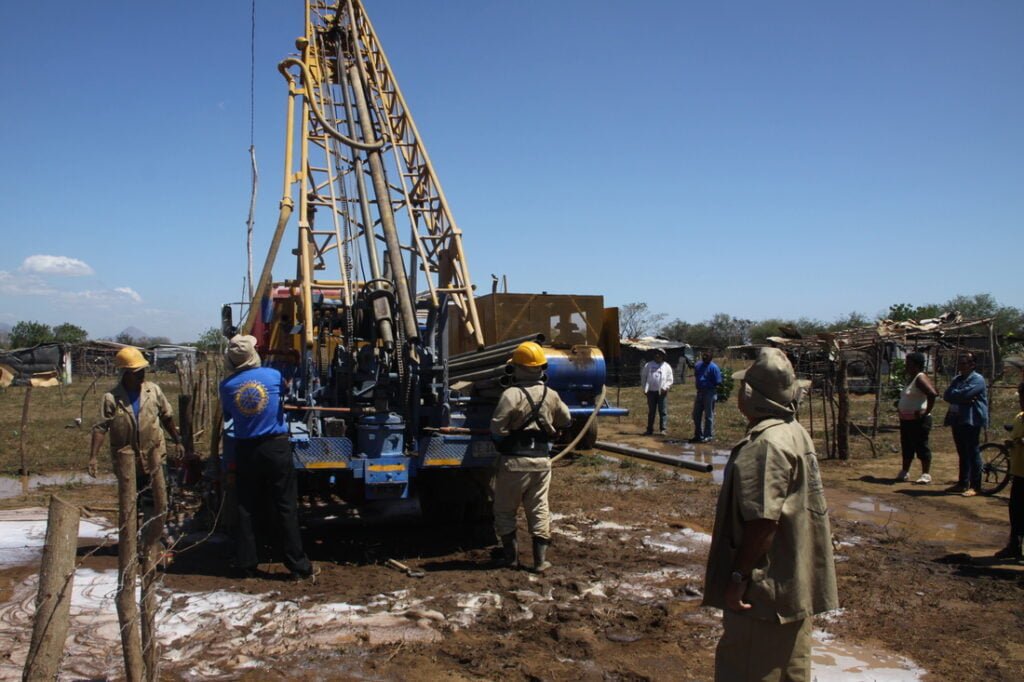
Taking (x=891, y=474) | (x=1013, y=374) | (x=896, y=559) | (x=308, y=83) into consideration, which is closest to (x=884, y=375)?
(x=1013, y=374)

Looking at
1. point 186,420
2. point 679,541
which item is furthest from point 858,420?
point 186,420

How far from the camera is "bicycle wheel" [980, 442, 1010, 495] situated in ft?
30.1

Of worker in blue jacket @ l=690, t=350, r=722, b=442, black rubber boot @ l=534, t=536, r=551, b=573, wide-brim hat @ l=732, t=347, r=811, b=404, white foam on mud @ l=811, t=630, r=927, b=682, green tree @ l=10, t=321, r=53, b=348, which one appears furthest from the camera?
green tree @ l=10, t=321, r=53, b=348

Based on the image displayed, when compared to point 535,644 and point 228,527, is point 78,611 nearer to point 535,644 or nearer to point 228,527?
point 228,527

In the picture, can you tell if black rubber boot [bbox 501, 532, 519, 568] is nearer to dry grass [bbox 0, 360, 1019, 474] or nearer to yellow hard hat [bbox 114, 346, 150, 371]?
yellow hard hat [bbox 114, 346, 150, 371]

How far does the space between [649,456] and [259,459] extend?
26.4 ft

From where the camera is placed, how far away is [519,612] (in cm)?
525

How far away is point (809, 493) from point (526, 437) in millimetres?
3290

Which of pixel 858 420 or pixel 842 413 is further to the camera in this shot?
pixel 858 420

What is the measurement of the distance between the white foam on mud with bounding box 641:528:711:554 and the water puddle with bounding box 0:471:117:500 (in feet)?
23.5

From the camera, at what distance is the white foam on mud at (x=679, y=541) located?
6.93m

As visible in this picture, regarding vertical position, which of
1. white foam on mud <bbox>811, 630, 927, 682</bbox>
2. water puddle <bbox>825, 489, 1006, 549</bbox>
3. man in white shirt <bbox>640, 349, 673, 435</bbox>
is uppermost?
man in white shirt <bbox>640, 349, 673, 435</bbox>

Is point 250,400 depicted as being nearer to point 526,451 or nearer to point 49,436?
point 526,451

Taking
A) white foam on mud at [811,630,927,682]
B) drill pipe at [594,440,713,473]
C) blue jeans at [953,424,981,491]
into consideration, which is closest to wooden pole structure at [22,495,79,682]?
white foam on mud at [811,630,927,682]
